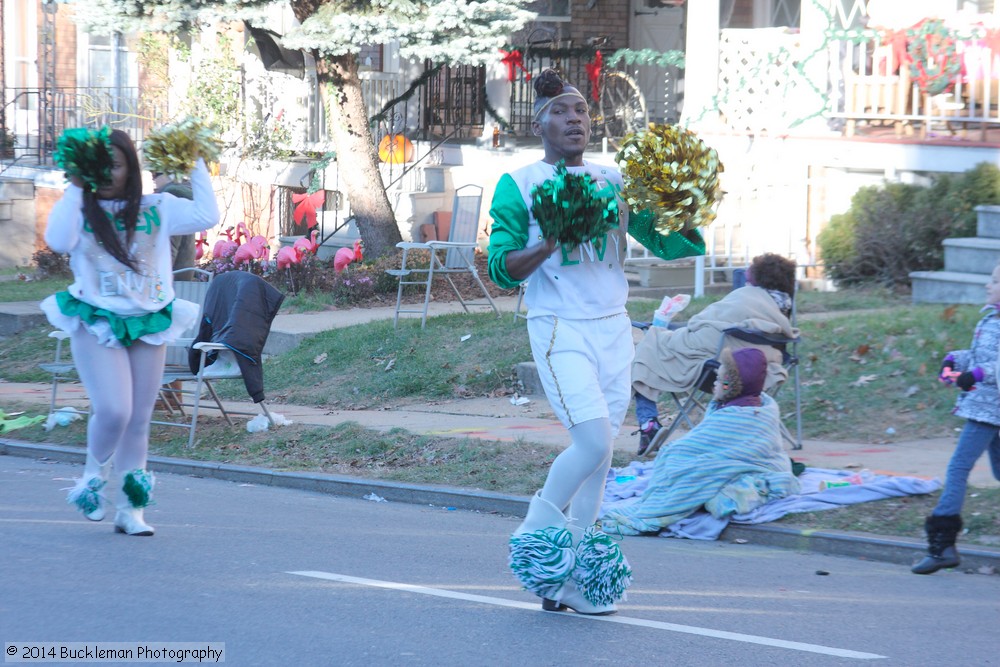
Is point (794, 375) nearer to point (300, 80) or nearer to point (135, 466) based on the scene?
point (135, 466)

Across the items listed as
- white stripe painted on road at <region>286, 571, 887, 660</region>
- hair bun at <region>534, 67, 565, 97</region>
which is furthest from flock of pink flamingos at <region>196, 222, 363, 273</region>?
hair bun at <region>534, 67, 565, 97</region>

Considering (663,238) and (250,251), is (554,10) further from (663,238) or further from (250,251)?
(663,238)

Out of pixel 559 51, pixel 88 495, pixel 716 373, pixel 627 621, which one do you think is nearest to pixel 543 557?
pixel 627 621

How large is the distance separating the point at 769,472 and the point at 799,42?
8874 mm

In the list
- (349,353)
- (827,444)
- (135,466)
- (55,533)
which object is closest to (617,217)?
(135,466)

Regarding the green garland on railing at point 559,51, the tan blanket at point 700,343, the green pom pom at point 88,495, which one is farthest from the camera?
the green garland on railing at point 559,51

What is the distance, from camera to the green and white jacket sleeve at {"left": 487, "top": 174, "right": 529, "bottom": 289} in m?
5.27

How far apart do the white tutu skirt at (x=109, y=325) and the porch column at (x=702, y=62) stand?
9955mm

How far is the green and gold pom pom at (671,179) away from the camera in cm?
534

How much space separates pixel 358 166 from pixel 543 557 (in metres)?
12.6

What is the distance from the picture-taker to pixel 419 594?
20.0 ft

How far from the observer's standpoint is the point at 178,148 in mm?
6895

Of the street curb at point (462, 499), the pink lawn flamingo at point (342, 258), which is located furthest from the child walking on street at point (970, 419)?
the pink lawn flamingo at point (342, 258)

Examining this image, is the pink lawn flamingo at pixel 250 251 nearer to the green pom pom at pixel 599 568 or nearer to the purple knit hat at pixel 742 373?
the purple knit hat at pixel 742 373
